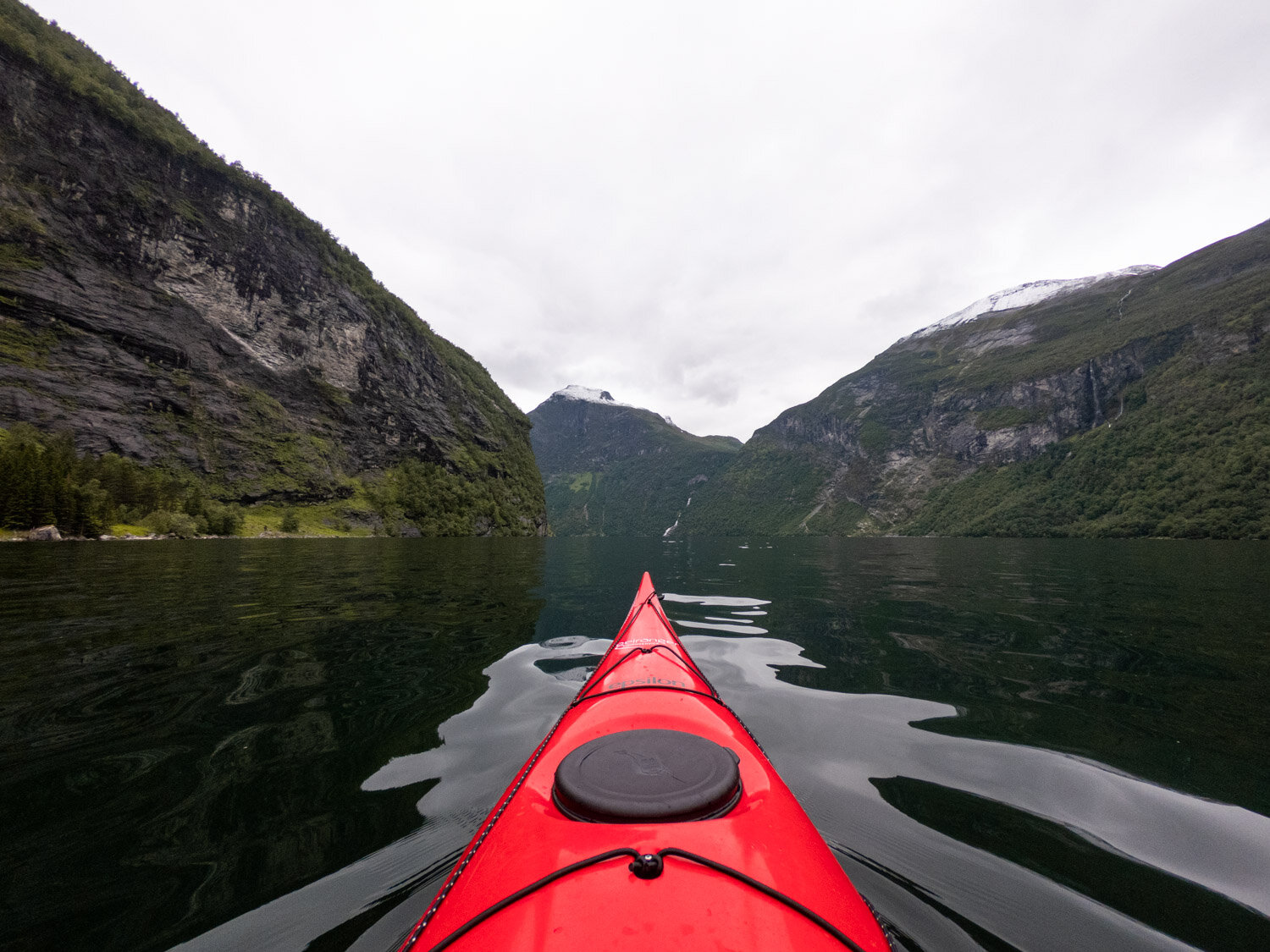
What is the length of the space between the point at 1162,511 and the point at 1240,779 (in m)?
130

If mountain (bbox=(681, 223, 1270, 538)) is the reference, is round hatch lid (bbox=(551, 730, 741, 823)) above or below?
below

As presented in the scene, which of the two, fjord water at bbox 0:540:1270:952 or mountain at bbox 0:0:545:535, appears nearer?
fjord water at bbox 0:540:1270:952

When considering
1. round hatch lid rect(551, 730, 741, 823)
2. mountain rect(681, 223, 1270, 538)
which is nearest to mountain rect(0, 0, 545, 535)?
round hatch lid rect(551, 730, 741, 823)

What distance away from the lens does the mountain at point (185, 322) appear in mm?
54656

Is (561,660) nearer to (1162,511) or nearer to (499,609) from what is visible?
(499,609)

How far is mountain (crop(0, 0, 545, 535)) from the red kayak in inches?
2867

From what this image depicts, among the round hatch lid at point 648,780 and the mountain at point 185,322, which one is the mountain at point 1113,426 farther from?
the mountain at point 185,322

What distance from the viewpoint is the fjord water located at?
283cm

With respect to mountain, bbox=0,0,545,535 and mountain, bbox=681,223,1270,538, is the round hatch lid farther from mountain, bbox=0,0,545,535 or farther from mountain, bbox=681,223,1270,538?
mountain, bbox=681,223,1270,538

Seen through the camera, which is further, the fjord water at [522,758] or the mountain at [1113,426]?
the mountain at [1113,426]

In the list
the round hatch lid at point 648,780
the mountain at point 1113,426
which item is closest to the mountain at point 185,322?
the round hatch lid at point 648,780

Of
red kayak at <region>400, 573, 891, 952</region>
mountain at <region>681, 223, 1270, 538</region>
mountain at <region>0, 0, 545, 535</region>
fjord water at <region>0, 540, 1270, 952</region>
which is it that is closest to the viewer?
red kayak at <region>400, 573, 891, 952</region>

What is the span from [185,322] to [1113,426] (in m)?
207

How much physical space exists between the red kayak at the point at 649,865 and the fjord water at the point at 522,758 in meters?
1.01
